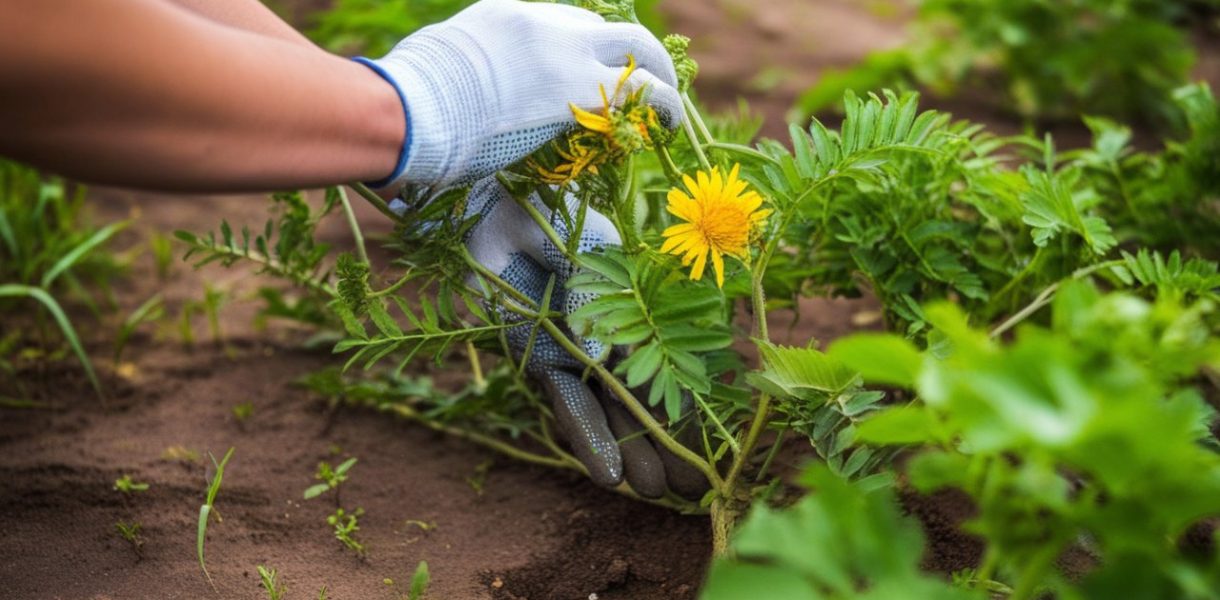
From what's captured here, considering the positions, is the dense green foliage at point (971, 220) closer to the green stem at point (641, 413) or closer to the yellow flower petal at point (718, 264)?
the yellow flower petal at point (718, 264)

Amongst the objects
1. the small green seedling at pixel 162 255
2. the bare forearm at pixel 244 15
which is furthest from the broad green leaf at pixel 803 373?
the small green seedling at pixel 162 255

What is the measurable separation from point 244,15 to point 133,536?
31.1 inches

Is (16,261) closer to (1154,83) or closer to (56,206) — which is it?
(56,206)

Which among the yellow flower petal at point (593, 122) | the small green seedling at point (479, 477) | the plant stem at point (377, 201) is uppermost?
the yellow flower petal at point (593, 122)

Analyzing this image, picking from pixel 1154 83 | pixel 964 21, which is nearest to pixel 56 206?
pixel 964 21

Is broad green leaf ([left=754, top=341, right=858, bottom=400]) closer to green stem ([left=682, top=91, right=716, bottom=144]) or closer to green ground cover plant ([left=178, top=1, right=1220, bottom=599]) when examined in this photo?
green ground cover plant ([left=178, top=1, right=1220, bottom=599])

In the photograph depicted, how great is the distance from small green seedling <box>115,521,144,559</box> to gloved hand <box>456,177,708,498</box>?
62 centimetres

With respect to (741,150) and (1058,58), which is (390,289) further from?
(1058,58)

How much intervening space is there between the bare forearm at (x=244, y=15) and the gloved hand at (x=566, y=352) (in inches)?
14.7

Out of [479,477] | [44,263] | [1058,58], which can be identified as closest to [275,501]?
[479,477]

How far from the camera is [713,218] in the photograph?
132 centimetres

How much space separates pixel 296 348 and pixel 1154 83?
2.33 meters

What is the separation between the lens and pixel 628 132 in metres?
1.32

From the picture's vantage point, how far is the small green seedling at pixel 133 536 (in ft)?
5.24
